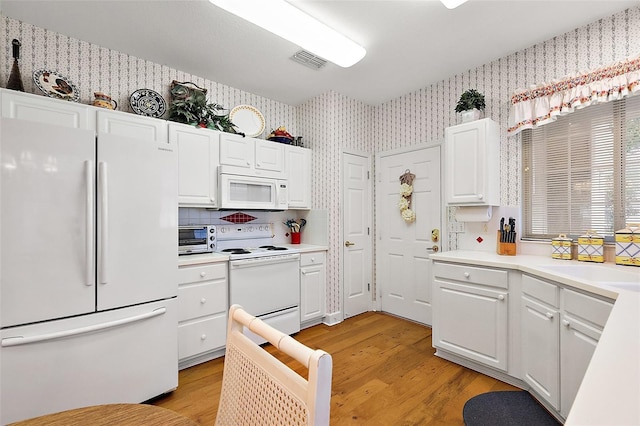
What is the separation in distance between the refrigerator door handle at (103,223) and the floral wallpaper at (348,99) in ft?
4.14

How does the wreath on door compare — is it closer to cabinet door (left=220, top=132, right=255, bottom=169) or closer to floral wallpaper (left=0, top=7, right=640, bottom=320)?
floral wallpaper (left=0, top=7, right=640, bottom=320)

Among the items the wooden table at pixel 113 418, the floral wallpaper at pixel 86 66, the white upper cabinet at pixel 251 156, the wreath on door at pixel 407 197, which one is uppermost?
the floral wallpaper at pixel 86 66

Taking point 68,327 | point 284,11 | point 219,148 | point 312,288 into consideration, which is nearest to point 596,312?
point 312,288

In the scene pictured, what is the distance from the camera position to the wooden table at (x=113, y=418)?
0.78m

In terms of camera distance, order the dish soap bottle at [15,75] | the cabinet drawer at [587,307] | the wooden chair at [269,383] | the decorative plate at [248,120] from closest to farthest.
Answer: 1. the wooden chair at [269,383]
2. the cabinet drawer at [587,307]
3. the dish soap bottle at [15,75]
4. the decorative plate at [248,120]

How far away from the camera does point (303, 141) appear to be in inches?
154

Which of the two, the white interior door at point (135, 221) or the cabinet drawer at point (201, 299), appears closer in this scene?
the white interior door at point (135, 221)

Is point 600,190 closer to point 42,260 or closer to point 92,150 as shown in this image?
point 92,150

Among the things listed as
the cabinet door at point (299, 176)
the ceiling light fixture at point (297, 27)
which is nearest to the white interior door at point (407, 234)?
the cabinet door at point (299, 176)

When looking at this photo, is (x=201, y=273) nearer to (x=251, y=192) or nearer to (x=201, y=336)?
(x=201, y=336)

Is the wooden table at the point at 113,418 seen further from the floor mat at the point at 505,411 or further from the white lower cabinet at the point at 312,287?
the white lower cabinet at the point at 312,287

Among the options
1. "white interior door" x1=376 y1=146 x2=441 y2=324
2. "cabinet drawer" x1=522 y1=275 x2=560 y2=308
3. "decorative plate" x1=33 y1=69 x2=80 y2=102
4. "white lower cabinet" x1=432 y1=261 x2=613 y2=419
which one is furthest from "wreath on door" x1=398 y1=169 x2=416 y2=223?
"decorative plate" x1=33 y1=69 x2=80 y2=102

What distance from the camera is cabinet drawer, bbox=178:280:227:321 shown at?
7.81ft

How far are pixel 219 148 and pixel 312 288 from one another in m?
1.80
